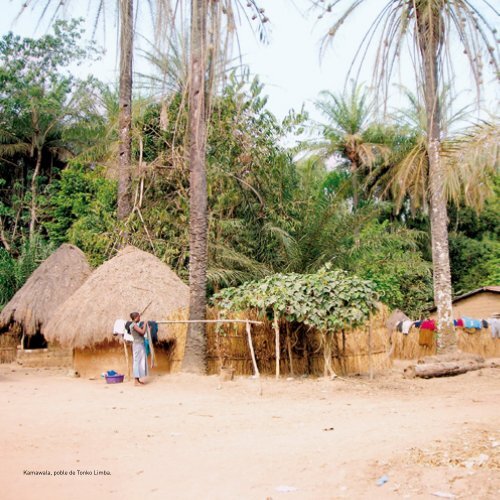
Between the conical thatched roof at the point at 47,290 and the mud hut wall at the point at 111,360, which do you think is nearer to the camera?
the mud hut wall at the point at 111,360

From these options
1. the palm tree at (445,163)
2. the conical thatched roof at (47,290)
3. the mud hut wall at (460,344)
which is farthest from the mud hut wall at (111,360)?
the mud hut wall at (460,344)

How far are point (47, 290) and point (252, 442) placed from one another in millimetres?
10863

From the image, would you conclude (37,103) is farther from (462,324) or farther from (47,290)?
(462,324)

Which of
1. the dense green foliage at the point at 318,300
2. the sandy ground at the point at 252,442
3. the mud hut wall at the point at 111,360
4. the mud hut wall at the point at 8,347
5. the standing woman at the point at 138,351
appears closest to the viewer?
the sandy ground at the point at 252,442

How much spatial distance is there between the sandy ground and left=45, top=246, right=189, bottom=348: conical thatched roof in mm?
1966

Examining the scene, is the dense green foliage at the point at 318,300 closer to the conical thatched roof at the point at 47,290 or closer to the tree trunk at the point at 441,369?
the tree trunk at the point at 441,369

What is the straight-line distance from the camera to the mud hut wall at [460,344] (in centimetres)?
1714

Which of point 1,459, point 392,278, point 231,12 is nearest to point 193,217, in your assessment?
point 231,12

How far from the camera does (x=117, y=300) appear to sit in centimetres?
1195

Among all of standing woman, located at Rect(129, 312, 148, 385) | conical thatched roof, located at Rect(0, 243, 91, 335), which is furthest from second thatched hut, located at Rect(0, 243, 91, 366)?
standing woman, located at Rect(129, 312, 148, 385)

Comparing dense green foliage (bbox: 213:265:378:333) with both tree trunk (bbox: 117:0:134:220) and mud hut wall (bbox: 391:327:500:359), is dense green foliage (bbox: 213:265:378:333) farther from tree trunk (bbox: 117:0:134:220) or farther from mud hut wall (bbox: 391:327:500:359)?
mud hut wall (bbox: 391:327:500:359)

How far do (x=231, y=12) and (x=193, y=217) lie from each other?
547cm

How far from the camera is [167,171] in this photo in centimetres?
1516

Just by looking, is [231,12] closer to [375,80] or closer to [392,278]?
[375,80]
